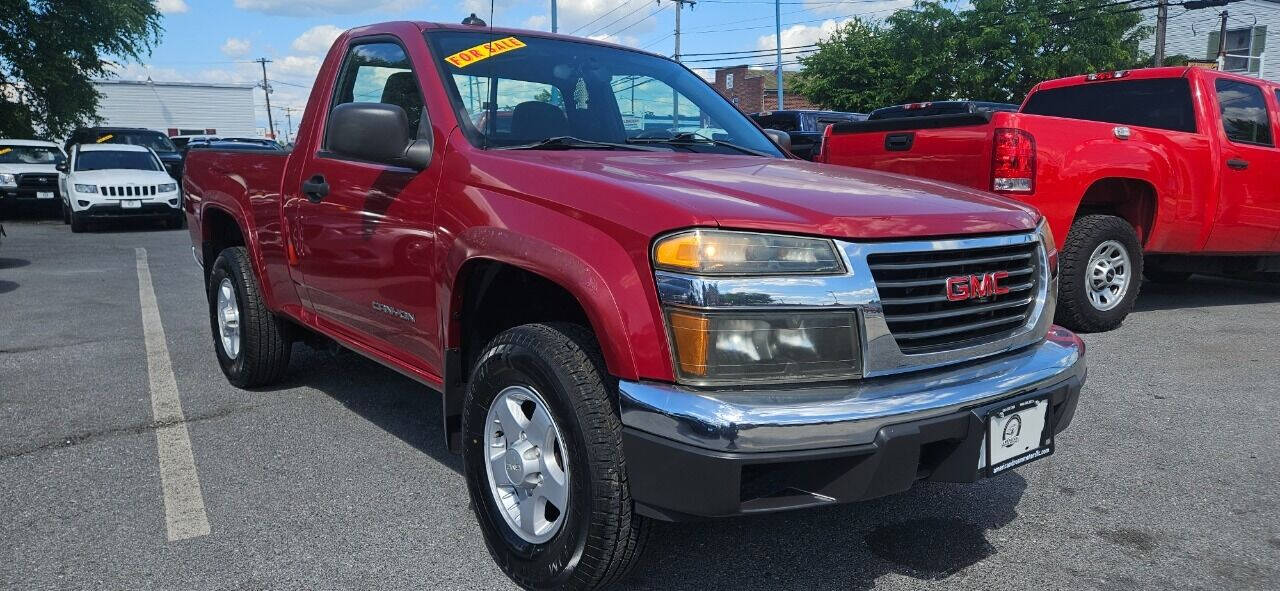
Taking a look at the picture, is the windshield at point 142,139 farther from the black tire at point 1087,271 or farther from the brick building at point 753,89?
the brick building at point 753,89

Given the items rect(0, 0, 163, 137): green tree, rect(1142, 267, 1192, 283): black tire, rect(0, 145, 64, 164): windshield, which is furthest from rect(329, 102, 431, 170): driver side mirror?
rect(0, 0, 163, 137): green tree

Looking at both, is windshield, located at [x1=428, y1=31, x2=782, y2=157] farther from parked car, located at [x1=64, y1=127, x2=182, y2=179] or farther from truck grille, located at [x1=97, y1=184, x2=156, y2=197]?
parked car, located at [x1=64, y1=127, x2=182, y2=179]

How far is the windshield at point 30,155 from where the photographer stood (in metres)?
17.9

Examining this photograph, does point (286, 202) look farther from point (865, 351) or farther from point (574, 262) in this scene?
point (865, 351)

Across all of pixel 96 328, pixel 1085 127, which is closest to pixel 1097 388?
pixel 1085 127

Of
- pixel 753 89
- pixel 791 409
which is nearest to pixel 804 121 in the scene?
pixel 791 409

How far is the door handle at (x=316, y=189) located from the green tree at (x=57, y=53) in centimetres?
2389

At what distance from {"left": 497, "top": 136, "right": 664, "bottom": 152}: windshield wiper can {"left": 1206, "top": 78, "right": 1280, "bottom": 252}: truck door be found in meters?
5.33

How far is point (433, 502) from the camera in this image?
3.37 metres

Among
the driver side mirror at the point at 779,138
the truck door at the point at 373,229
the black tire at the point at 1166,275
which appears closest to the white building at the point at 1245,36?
the black tire at the point at 1166,275

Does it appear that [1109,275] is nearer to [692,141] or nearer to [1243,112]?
[1243,112]

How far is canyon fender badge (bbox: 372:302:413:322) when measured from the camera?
3.29m

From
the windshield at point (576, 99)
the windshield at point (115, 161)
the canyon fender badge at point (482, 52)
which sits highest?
the canyon fender badge at point (482, 52)

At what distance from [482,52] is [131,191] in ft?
46.7
